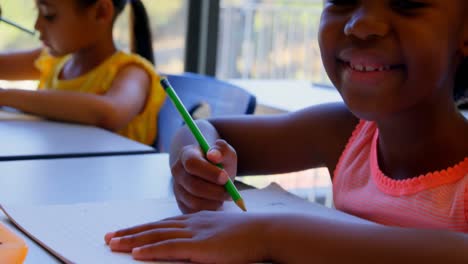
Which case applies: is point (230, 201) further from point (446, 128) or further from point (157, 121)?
point (157, 121)

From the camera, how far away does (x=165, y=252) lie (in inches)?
29.8

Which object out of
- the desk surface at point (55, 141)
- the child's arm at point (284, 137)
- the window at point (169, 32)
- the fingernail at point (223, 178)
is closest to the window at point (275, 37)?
the window at point (169, 32)

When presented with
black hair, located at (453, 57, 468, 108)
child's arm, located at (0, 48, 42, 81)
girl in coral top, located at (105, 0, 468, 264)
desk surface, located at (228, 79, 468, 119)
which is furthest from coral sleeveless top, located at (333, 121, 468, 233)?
child's arm, located at (0, 48, 42, 81)

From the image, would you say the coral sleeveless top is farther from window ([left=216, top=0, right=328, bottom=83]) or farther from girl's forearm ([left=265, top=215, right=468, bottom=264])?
window ([left=216, top=0, right=328, bottom=83])

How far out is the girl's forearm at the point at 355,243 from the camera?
722 mm

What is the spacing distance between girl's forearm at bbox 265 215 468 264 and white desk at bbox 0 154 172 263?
32 centimetres

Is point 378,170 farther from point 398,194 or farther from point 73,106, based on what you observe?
point 73,106

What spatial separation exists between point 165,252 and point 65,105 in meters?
1.02

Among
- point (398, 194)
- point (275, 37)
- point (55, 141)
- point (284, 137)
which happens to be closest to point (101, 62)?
point (55, 141)

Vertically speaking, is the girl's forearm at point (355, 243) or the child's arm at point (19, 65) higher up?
the girl's forearm at point (355, 243)

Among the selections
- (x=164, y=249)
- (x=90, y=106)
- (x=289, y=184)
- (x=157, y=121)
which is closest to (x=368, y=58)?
(x=164, y=249)

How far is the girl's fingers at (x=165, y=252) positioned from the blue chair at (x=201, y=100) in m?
0.82

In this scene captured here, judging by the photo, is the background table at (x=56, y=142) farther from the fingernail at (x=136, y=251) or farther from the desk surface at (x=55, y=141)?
the fingernail at (x=136, y=251)

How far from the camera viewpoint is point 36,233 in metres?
0.81
